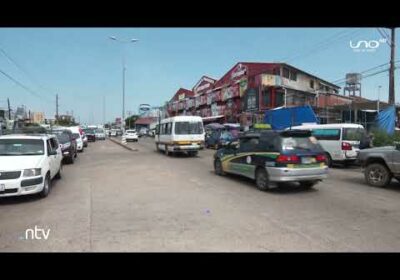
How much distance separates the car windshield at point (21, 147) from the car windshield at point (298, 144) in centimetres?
653

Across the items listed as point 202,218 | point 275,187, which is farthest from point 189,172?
point 202,218

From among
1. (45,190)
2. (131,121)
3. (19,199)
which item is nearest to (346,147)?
(45,190)

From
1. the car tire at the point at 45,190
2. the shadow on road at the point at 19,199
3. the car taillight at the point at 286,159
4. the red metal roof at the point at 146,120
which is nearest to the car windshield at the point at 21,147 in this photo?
the car tire at the point at 45,190

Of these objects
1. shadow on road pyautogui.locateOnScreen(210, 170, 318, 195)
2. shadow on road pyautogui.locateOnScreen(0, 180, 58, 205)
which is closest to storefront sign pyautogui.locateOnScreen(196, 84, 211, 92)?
shadow on road pyautogui.locateOnScreen(210, 170, 318, 195)

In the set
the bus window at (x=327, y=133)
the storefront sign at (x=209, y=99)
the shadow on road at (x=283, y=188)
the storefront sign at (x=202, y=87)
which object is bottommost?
the shadow on road at (x=283, y=188)

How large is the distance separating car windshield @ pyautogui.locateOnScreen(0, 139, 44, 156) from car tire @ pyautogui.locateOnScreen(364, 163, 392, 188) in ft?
31.1

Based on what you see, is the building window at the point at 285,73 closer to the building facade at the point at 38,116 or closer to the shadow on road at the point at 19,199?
the shadow on road at the point at 19,199

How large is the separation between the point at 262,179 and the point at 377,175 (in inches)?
142

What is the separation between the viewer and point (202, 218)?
7133 mm

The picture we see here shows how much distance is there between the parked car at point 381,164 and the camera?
10625 mm
